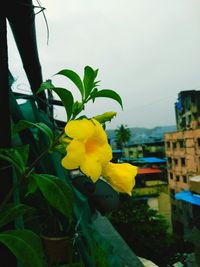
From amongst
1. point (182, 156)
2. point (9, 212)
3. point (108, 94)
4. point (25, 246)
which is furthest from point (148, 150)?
point (25, 246)

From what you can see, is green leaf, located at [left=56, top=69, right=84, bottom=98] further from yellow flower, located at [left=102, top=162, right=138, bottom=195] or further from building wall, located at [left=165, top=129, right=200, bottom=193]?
building wall, located at [left=165, top=129, right=200, bottom=193]

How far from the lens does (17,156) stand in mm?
833

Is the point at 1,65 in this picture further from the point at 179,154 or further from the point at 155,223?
the point at 179,154

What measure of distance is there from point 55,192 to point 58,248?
4.04ft

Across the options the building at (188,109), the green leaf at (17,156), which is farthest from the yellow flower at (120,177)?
the building at (188,109)

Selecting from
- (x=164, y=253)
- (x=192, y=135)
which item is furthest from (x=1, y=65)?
(x=192, y=135)

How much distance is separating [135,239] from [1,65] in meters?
19.6

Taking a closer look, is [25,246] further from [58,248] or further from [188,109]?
[188,109]

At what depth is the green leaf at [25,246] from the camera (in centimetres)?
73

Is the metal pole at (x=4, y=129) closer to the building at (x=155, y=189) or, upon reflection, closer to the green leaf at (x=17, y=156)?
the green leaf at (x=17, y=156)

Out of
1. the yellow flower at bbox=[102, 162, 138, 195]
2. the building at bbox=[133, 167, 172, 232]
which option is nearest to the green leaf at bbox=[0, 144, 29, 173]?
the yellow flower at bbox=[102, 162, 138, 195]

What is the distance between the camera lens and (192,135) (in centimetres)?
2986

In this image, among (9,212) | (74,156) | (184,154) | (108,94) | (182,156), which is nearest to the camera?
(74,156)

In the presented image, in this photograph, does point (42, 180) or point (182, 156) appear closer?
point (42, 180)
